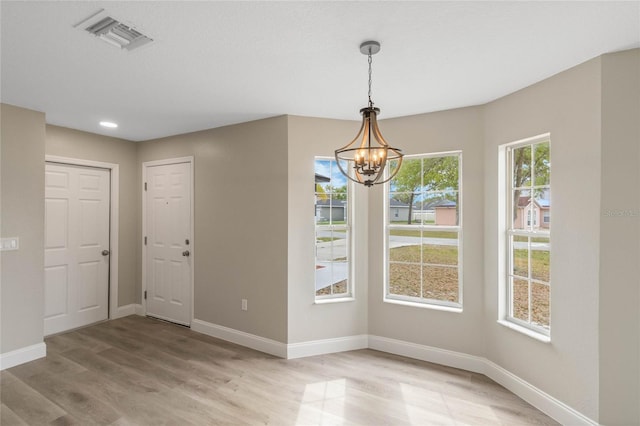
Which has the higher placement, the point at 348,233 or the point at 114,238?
the point at 348,233

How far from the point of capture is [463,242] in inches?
130

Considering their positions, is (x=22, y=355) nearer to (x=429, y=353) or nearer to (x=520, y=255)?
(x=429, y=353)

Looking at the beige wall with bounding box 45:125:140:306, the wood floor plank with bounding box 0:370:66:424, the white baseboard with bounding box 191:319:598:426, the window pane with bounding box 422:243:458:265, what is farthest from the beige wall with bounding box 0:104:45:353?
the window pane with bounding box 422:243:458:265

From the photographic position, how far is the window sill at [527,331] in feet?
8.51

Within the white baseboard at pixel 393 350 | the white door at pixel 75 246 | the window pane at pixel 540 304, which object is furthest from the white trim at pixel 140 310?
the window pane at pixel 540 304

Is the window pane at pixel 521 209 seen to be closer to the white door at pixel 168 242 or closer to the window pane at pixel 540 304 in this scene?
the window pane at pixel 540 304

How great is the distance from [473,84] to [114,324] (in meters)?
5.05

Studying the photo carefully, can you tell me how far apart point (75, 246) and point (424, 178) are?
439cm

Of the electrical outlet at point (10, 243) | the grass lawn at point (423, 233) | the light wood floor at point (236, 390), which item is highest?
the grass lawn at point (423, 233)

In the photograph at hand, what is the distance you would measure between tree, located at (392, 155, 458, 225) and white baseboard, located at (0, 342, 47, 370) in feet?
13.3

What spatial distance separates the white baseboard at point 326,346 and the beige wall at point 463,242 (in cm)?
22

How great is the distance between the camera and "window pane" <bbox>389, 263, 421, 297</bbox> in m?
3.56

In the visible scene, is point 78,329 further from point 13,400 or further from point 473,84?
point 473,84

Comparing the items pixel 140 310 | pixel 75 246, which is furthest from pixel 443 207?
pixel 75 246
